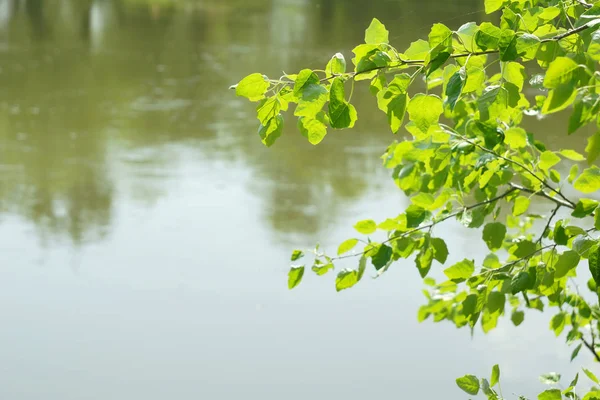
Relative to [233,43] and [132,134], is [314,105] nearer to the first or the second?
[132,134]

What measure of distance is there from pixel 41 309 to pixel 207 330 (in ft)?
1.57

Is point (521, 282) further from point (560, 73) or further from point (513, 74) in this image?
point (560, 73)

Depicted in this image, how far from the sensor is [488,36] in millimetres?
645

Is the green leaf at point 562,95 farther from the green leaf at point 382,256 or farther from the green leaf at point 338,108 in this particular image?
the green leaf at point 382,256

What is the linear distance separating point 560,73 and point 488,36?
143 mm

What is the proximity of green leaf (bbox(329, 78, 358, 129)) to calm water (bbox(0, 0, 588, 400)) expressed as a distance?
0.29m

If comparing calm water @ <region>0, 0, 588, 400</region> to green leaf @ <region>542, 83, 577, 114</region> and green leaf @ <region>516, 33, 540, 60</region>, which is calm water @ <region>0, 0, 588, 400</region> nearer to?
green leaf @ <region>516, 33, 540, 60</region>

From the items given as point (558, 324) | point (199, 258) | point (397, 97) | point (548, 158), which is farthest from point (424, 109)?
point (199, 258)

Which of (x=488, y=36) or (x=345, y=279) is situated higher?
(x=488, y=36)

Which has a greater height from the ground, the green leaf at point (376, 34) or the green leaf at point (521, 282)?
the green leaf at point (376, 34)

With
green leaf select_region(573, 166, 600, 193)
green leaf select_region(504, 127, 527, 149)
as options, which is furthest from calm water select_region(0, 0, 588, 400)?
green leaf select_region(573, 166, 600, 193)

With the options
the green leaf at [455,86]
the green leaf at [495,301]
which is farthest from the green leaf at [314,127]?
the green leaf at [495,301]

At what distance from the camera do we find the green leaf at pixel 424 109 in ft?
2.27

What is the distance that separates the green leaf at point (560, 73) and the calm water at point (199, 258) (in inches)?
17.4
